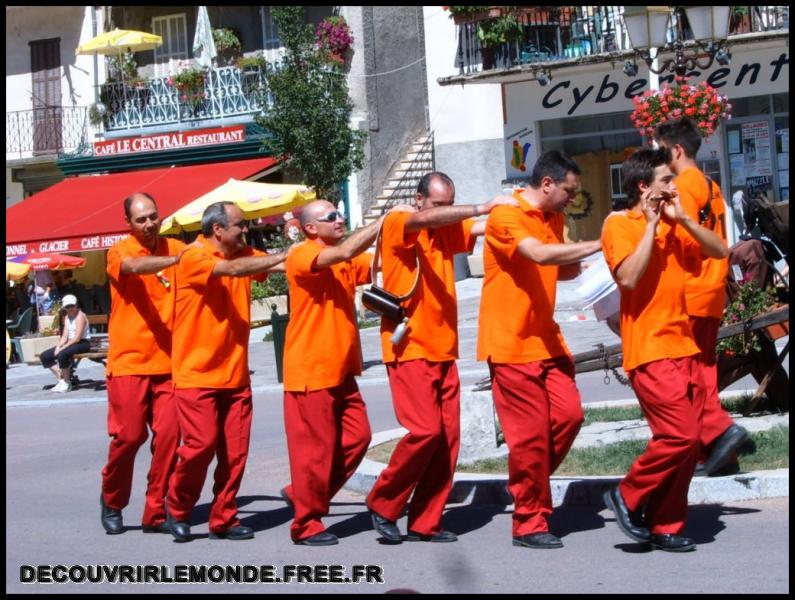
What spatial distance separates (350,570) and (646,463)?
1.58 m

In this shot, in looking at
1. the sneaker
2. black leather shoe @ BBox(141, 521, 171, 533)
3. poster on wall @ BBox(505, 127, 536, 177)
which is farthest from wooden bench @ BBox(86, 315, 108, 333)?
black leather shoe @ BBox(141, 521, 171, 533)

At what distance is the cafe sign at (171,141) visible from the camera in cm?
3119

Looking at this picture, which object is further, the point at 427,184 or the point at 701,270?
the point at 701,270

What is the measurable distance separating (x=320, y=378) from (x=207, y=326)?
831 mm

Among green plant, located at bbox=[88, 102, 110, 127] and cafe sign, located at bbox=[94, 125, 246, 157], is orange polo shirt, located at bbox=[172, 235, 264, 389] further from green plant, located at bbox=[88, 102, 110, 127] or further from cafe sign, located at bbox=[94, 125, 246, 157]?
green plant, located at bbox=[88, 102, 110, 127]

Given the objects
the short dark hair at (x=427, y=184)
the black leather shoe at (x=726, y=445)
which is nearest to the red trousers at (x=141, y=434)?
the short dark hair at (x=427, y=184)

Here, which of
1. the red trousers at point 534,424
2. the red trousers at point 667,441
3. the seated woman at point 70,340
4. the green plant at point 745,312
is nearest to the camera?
the red trousers at point 667,441

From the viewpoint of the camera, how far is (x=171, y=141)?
32.2 meters

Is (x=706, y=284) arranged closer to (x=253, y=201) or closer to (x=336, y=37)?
(x=253, y=201)

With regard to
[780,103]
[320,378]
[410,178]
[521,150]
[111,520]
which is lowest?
[111,520]

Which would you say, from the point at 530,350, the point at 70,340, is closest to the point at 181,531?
the point at 530,350

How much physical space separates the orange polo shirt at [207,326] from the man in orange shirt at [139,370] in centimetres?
28

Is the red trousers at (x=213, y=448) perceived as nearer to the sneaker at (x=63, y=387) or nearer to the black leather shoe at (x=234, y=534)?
the black leather shoe at (x=234, y=534)

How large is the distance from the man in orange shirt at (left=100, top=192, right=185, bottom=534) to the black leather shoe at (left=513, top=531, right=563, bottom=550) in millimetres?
2276
